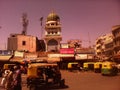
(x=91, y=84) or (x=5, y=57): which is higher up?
(x=5, y=57)

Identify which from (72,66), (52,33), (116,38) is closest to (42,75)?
(72,66)

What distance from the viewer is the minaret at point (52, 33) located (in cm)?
7025

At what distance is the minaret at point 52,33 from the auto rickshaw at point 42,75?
50368 mm

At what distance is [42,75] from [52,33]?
58120 millimetres

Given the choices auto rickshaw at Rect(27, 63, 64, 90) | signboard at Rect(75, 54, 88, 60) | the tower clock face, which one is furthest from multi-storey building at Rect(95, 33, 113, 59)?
auto rickshaw at Rect(27, 63, 64, 90)

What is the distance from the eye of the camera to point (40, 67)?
16.9 m

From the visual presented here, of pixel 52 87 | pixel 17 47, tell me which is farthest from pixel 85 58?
pixel 52 87

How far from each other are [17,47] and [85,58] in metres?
15.2

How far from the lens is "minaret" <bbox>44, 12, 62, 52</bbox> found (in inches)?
2766

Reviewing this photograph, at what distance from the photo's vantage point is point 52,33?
74.6 m

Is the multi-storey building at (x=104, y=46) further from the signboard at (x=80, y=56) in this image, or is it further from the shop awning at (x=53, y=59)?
the shop awning at (x=53, y=59)

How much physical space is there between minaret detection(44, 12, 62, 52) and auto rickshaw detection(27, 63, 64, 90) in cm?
5037

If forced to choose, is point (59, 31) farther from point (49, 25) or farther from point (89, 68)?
point (89, 68)

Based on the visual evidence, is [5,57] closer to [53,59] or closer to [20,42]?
[53,59]
